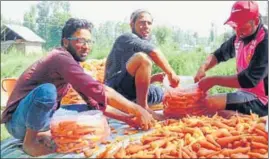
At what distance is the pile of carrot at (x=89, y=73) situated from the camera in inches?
100

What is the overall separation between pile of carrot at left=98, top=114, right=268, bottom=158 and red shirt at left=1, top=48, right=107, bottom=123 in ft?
1.02

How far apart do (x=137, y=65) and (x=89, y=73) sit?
0.84 ft

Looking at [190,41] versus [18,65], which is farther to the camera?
[190,41]

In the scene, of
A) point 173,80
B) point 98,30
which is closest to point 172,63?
point 173,80

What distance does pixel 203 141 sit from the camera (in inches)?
95.7

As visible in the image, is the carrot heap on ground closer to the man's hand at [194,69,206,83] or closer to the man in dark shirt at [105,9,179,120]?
the man in dark shirt at [105,9,179,120]

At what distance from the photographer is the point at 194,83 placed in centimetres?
272

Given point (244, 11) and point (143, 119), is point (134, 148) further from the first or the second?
point (244, 11)

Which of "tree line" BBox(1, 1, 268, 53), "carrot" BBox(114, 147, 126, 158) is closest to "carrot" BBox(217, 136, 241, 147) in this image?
"carrot" BBox(114, 147, 126, 158)

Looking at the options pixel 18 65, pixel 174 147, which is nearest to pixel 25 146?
pixel 18 65

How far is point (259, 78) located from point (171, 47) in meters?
0.48

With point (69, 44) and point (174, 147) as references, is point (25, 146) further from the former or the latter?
point (174, 147)

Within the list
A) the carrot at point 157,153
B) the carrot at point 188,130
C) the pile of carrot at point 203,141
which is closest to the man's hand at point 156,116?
the pile of carrot at point 203,141

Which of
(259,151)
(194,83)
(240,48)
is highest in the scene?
(240,48)
